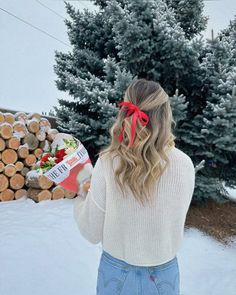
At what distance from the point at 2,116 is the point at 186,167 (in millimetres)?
3125

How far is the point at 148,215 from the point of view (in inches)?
40.5

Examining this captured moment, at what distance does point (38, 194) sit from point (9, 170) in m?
0.47

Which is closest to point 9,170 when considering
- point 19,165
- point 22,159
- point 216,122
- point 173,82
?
point 19,165

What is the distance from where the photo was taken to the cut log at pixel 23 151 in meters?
3.67

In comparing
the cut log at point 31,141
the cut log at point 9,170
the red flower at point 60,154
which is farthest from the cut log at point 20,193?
the red flower at point 60,154

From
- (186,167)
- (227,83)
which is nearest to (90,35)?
(227,83)

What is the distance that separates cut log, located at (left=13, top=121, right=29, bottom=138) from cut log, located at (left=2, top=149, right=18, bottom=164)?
0.23 m

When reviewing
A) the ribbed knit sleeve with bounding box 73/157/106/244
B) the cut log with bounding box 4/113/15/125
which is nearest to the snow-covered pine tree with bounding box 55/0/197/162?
the cut log with bounding box 4/113/15/125

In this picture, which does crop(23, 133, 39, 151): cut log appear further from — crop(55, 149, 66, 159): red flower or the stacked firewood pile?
crop(55, 149, 66, 159): red flower

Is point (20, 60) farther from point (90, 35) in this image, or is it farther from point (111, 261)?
point (111, 261)

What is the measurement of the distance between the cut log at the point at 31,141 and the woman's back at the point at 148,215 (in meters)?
2.91

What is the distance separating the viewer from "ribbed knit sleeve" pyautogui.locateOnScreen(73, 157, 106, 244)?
1051 millimetres

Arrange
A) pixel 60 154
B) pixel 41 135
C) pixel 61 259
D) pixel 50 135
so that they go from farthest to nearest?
pixel 50 135 < pixel 41 135 < pixel 61 259 < pixel 60 154

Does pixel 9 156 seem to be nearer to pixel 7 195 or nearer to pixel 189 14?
pixel 7 195
